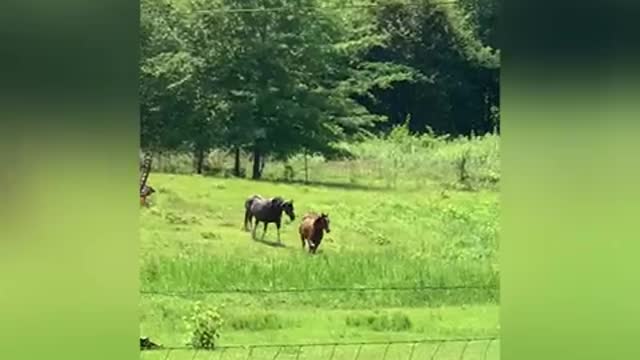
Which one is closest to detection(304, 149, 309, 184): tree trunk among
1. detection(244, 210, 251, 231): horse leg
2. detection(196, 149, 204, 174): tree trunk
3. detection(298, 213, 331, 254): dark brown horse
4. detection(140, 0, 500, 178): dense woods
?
detection(140, 0, 500, 178): dense woods

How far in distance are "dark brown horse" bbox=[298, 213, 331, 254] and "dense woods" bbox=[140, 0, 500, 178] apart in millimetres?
252

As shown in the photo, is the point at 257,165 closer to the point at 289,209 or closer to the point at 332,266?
the point at 289,209

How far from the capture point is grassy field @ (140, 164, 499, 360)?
4.75m

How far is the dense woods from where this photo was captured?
15.5 ft

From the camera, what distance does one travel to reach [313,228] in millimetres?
4773

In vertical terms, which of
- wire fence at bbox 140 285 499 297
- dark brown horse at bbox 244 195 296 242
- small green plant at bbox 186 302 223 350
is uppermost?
dark brown horse at bbox 244 195 296 242

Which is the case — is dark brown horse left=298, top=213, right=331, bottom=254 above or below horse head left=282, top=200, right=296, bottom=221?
below

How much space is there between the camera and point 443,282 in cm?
480

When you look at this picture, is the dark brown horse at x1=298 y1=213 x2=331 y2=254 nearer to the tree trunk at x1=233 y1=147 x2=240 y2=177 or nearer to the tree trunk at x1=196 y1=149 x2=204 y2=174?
the tree trunk at x1=233 y1=147 x2=240 y2=177
